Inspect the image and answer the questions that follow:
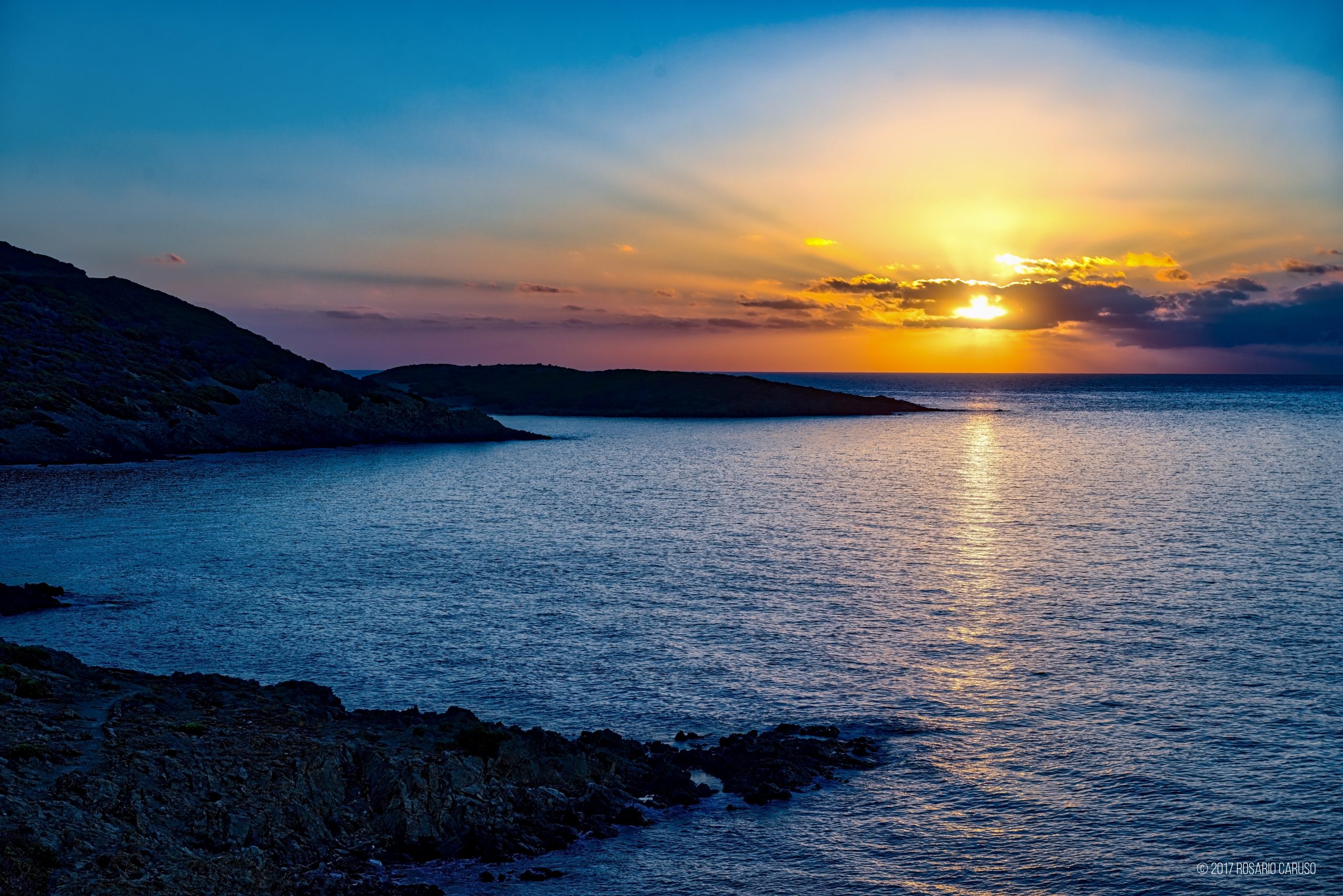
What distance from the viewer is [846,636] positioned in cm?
3762

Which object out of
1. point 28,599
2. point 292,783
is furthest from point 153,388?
point 292,783

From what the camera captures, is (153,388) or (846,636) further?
(153,388)

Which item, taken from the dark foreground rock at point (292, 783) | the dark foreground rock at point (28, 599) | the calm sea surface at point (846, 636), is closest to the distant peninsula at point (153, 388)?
the calm sea surface at point (846, 636)

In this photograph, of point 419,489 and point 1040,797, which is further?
point 419,489

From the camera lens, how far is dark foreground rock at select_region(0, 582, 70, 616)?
134 feet

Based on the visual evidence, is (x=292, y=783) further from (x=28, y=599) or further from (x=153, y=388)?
(x=153, y=388)

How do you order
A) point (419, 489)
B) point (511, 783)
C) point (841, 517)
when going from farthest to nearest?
point (419, 489) → point (841, 517) → point (511, 783)

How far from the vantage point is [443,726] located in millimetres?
25484

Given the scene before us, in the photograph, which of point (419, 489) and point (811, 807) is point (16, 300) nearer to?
point (419, 489)

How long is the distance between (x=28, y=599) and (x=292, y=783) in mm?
27375

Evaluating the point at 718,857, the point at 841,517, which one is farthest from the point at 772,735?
the point at 841,517

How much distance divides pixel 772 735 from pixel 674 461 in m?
97.0

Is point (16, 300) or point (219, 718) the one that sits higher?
point (16, 300)

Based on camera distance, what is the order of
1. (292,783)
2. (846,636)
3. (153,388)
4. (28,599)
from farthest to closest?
1. (153,388)
2. (28,599)
3. (846,636)
4. (292,783)
